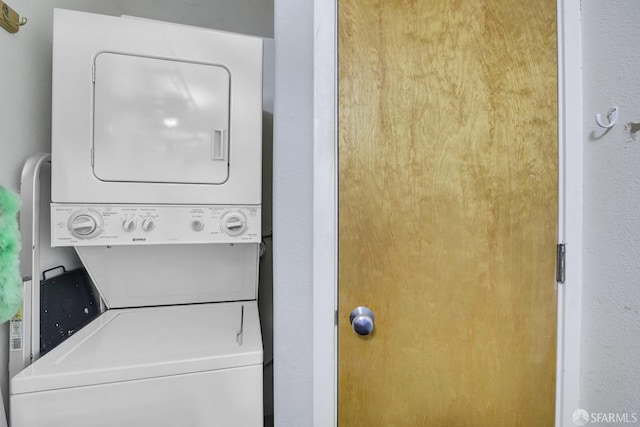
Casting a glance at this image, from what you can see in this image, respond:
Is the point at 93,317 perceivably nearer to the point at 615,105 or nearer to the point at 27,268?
the point at 27,268

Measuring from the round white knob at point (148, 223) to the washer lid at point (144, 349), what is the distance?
394 mm

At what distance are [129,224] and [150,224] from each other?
67 millimetres

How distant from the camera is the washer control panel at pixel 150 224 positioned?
0.94m

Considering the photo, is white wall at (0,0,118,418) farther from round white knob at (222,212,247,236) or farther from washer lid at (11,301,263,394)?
round white knob at (222,212,247,236)

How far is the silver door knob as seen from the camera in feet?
3.01

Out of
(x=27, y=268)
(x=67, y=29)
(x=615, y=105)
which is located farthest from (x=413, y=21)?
(x=27, y=268)

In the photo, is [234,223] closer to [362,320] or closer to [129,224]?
[129,224]

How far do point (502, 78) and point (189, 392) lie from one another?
4.93ft

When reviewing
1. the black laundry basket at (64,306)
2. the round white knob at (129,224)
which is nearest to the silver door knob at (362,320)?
the round white knob at (129,224)

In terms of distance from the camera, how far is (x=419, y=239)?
952 mm

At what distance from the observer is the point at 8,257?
72 centimetres

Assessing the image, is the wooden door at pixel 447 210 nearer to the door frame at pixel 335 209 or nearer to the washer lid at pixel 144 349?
the door frame at pixel 335 209

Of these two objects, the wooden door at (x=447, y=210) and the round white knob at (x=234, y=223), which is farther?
the round white knob at (x=234, y=223)

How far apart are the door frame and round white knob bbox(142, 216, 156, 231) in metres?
0.62
